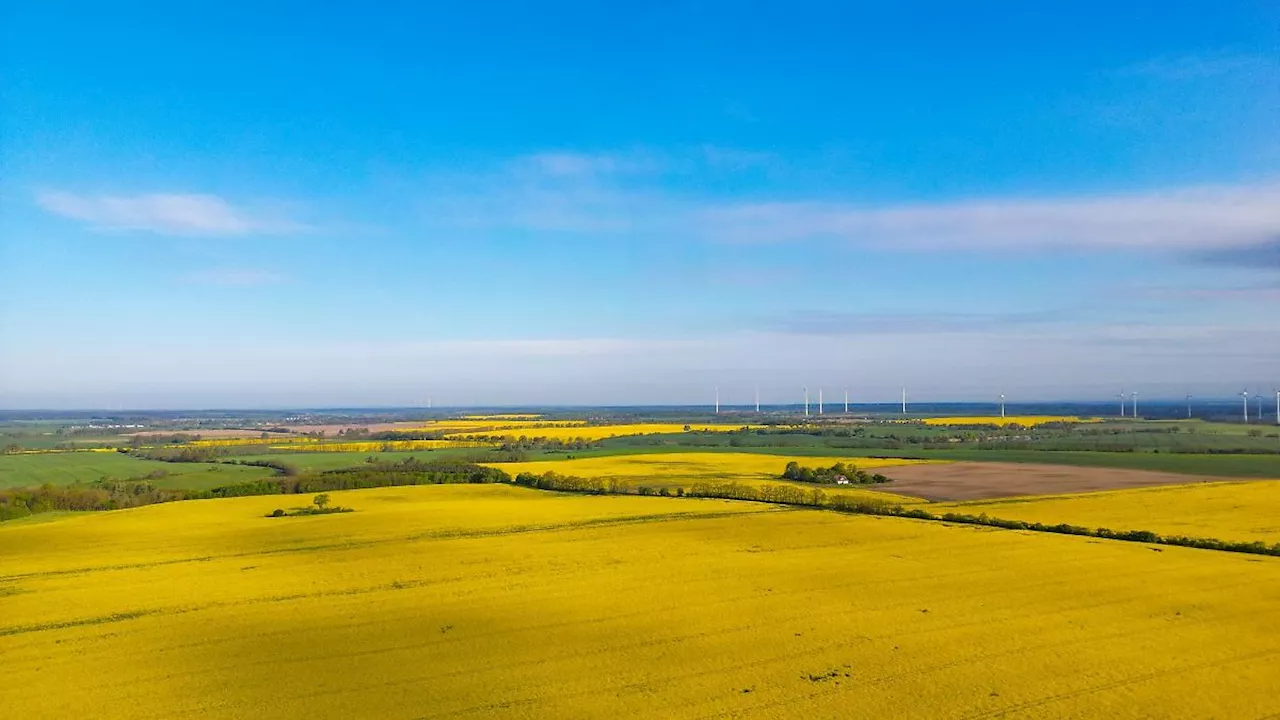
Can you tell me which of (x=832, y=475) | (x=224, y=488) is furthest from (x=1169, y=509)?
(x=224, y=488)

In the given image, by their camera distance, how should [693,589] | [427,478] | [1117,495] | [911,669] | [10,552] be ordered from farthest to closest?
1. [427,478]
2. [1117,495]
3. [10,552]
4. [693,589]
5. [911,669]

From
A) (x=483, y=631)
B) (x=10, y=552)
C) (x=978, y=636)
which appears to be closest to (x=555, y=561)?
(x=483, y=631)

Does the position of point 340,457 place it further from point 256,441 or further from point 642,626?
point 642,626

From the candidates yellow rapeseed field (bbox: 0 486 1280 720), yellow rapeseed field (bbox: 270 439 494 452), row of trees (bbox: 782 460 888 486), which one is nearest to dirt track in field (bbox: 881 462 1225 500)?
row of trees (bbox: 782 460 888 486)

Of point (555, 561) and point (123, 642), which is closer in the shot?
point (123, 642)

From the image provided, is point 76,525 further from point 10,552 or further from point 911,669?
point 911,669

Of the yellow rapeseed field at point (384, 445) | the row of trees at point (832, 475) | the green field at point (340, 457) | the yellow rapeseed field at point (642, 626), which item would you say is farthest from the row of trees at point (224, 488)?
the yellow rapeseed field at point (384, 445)

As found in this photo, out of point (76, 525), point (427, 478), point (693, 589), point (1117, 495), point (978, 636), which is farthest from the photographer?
point (427, 478)

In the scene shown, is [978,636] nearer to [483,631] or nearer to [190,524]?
[483,631]
